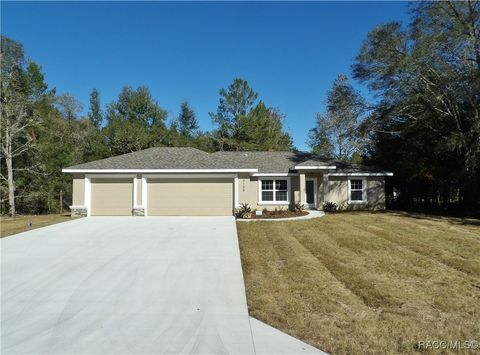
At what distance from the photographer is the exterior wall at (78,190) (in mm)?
17953

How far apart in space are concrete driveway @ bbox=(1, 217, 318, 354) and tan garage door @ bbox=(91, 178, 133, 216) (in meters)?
6.99

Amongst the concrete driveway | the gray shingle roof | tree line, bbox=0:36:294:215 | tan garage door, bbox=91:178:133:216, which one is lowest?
the concrete driveway

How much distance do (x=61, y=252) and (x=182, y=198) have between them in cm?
904

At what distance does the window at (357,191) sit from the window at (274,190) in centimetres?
406

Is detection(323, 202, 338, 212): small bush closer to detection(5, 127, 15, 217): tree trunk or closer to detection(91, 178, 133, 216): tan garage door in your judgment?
detection(91, 178, 133, 216): tan garage door

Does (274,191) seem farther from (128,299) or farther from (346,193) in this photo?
(128,299)

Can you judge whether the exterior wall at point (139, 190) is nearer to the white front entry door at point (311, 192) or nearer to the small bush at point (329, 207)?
the white front entry door at point (311, 192)

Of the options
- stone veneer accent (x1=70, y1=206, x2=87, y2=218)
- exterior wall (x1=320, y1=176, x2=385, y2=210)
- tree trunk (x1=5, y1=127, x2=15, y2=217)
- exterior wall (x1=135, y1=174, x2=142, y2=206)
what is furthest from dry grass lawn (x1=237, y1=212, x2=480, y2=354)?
tree trunk (x1=5, y1=127, x2=15, y2=217)

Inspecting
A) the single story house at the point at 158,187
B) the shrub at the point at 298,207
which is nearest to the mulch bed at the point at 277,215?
the shrub at the point at 298,207

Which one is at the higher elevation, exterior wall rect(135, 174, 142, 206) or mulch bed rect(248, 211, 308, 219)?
exterior wall rect(135, 174, 142, 206)

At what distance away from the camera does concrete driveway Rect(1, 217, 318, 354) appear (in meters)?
4.27

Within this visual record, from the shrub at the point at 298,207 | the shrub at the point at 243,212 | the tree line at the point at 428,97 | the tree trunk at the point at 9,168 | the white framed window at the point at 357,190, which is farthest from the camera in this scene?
the tree trunk at the point at 9,168

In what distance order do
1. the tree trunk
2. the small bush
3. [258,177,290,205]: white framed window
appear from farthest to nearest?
the tree trunk
[258,177,290,205]: white framed window
the small bush

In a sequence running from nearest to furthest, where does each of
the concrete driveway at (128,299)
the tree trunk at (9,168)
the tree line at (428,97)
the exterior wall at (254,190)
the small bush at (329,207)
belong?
the concrete driveway at (128,299) → the tree line at (428,97) → the exterior wall at (254,190) → the small bush at (329,207) → the tree trunk at (9,168)
